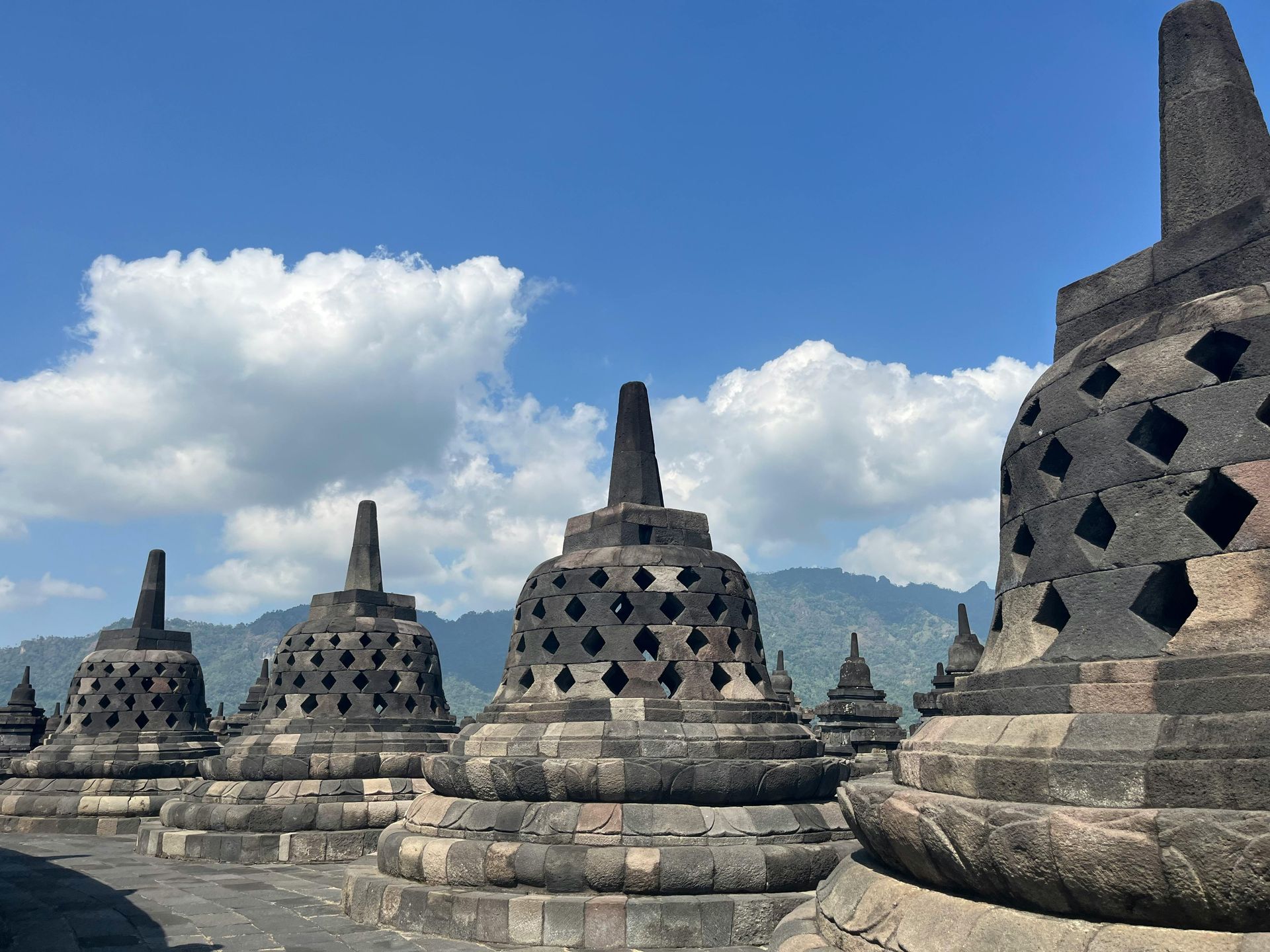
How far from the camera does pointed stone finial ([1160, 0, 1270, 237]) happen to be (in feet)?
15.6

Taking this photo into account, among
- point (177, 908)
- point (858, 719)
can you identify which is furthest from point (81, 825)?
point (858, 719)

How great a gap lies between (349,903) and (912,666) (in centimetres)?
20315

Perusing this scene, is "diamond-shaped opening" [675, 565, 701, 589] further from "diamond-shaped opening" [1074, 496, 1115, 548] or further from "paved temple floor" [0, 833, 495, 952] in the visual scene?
"diamond-shaped opening" [1074, 496, 1115, 548]

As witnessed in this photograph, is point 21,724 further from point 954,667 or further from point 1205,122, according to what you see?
point 1205,122

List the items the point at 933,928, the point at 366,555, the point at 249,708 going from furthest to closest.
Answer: the point at 249,708, the point at 366,555, the point at 933,928

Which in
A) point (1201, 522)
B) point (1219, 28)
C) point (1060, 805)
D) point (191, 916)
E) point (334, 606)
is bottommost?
point (191, 916)

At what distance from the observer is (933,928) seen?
3.75m

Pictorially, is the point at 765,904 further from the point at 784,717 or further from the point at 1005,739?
the point at 1005,739

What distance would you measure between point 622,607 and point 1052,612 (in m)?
5.56

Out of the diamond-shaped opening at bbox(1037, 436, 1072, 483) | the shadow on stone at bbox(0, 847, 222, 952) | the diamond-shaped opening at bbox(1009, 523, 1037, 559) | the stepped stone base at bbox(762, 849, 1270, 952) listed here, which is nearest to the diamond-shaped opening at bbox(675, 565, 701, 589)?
the stepped stone base at bbox(762, 849, 1270, 952)

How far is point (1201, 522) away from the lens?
397cm

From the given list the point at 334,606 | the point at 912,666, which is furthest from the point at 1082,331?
the point at 912,666

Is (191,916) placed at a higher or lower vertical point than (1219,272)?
lower

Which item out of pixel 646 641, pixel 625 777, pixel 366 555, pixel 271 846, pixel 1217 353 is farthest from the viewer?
pixel 366 555
